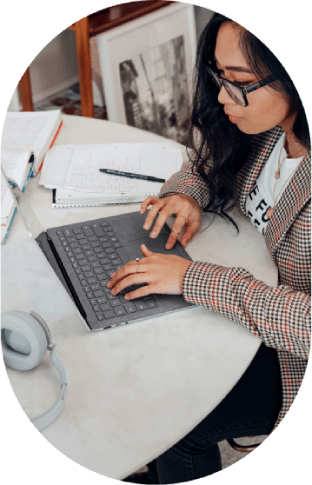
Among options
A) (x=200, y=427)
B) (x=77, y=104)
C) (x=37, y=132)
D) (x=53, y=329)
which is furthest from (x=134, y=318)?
(x=77, y=104)

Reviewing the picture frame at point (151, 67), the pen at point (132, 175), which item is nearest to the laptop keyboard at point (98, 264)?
the pen at point (132, 175)

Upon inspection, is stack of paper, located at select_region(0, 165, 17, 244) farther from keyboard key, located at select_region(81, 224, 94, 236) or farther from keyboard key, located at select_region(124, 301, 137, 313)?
keyboard key, located at select_region(124, 301, 137, 313)

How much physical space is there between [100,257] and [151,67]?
1.49 m

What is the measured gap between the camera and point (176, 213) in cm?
102

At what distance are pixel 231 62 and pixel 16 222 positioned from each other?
0.56m

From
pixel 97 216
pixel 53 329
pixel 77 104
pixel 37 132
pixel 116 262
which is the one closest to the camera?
pixel 53 329

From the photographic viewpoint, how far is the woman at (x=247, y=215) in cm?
77

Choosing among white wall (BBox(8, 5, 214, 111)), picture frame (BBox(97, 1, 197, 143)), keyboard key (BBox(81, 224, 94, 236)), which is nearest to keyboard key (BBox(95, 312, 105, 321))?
keyboard key (BBox(81, 224, 94, 236))

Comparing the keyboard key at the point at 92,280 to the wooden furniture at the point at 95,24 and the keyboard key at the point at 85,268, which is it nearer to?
the keyboard key at the point at 85,268

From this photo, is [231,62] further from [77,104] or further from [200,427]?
[77,104]

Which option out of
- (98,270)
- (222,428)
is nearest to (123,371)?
(98,270)

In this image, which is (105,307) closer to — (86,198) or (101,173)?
(86,198)

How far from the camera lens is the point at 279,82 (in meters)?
0.79

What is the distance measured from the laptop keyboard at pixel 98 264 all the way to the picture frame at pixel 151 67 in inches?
47.0
